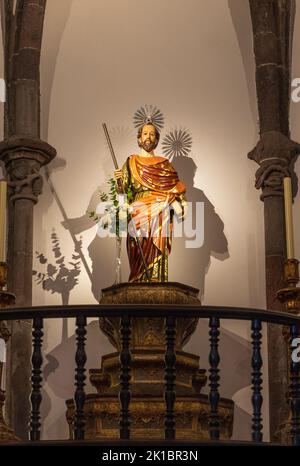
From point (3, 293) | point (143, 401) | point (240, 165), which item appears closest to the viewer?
point (3, 293)

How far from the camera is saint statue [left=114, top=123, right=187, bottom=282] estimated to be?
1078cm

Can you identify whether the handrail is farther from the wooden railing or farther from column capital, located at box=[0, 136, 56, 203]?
column capital, located at box=[0, 136, 56, 203]

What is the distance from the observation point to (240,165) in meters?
11.7

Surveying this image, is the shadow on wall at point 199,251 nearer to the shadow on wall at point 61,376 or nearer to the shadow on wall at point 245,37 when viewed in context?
the shadow on wall at point 61,376

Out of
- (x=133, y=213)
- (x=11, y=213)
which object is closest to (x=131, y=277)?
(x=133, y=213)

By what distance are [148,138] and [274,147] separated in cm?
115

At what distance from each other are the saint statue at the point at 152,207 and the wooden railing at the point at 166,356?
297 cm

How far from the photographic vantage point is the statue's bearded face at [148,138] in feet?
36.3

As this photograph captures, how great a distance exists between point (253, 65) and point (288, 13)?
587 mm

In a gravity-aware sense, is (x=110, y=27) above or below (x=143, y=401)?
above

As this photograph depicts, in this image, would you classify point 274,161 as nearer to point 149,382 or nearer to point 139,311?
point 149,382

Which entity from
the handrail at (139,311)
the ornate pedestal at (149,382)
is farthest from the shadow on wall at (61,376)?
the handrail at (139,311)

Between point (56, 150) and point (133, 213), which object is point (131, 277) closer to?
point (133, 213)

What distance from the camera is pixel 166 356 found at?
7477 mm
